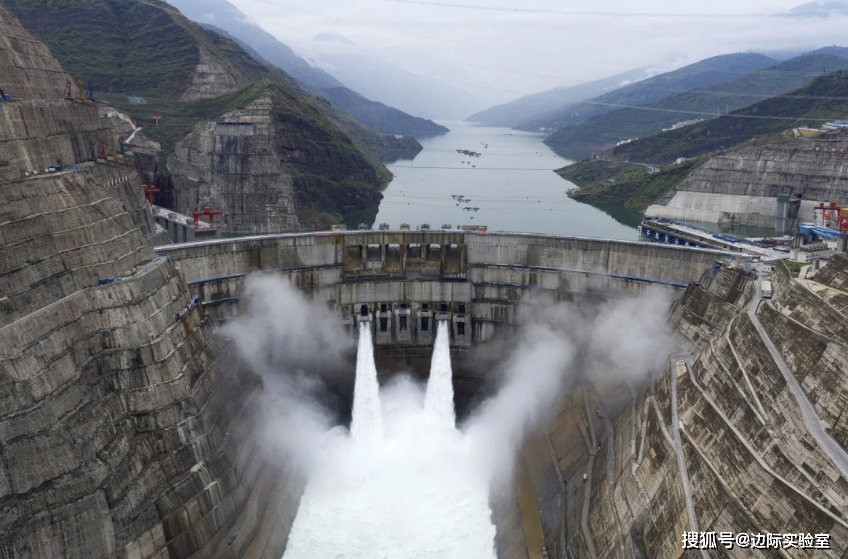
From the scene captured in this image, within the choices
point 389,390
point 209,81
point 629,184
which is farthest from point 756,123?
point 389,390

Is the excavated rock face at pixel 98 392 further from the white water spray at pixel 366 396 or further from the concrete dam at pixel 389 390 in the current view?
the white water spray at pixel 366 396

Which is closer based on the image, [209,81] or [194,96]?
[194,96]

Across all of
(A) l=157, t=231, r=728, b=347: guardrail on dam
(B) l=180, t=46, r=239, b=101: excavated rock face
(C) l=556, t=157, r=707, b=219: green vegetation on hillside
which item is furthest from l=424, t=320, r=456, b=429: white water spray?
(B) l=180, t=46, r=239, b=101: excavated rock face

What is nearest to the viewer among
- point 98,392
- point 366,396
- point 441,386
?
point 98,392

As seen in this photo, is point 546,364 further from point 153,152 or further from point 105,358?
point 153,152

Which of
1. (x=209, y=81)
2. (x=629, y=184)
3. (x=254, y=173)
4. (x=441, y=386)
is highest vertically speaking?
(x=209, y=81)

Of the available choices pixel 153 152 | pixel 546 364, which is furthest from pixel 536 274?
pixel 153 152

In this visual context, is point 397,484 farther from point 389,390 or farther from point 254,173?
point 254,173

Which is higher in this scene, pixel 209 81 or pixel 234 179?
pixel 209 81
